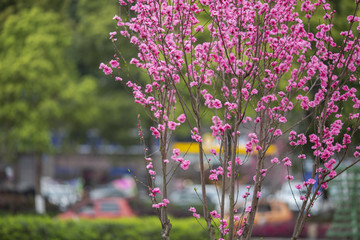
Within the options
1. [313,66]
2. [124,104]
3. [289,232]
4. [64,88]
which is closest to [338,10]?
[313,66]

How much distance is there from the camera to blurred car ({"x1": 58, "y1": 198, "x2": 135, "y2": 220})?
1655 cm

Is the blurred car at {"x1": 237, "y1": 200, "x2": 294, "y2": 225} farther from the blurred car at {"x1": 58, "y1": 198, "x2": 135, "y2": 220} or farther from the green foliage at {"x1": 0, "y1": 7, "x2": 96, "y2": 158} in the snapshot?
the green foliage at {"x1": 0, "y1": 7, "x2": 96, "y2": 158}

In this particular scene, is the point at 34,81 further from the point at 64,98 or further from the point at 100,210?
the point at 100,210

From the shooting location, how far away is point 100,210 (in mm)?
16672

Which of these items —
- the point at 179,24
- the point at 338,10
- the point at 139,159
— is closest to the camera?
the point at 179,24

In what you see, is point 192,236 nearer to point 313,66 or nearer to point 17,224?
point 17,224

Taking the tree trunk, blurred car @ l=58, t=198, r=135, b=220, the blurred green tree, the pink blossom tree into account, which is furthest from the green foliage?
the pink blossom tree

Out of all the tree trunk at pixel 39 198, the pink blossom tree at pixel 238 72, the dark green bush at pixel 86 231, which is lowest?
the dark green bush at pixel 86 231

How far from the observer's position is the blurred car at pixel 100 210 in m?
16.5

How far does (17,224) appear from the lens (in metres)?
10.8

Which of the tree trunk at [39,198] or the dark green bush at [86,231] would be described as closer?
the dark green bush at [86,231]

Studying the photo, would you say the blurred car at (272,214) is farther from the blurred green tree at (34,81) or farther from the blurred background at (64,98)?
the blurred green tree at (34,81)

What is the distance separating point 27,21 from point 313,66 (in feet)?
58.5

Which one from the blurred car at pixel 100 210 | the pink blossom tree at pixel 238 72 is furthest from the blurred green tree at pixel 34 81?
the pink blossom tree at pixel 238 72
